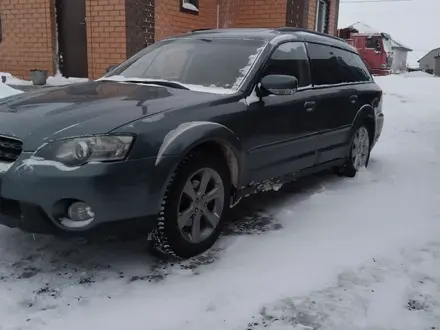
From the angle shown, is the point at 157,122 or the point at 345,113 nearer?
the point at 157,122

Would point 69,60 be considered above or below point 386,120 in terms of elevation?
above

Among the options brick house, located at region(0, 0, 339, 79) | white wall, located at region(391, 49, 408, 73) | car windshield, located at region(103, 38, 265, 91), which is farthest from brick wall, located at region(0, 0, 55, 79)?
white wall, located at region(391, 49, 408, 73)

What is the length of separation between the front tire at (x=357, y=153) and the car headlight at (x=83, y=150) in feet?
10.8

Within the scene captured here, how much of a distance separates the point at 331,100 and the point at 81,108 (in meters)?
2.63

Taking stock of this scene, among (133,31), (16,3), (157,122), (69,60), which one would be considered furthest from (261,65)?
(16,3)

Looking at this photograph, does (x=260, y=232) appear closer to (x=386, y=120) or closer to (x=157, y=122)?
(x=157, y=122)

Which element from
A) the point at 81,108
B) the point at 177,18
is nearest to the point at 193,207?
the point at 81,108

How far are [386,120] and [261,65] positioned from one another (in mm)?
7620

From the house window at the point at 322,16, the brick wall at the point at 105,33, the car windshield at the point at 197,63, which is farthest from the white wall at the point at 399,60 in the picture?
the car windshield at the point at 197,63

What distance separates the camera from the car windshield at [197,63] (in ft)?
12.6

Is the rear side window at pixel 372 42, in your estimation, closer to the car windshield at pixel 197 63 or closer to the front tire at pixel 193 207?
the car windshield at pixel 197 63

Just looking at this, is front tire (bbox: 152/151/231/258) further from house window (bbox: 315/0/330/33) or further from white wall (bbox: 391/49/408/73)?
white wall (bbox: 391/49/408/73)

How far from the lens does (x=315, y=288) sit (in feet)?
9.48

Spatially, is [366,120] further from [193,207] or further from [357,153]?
[193,207]
